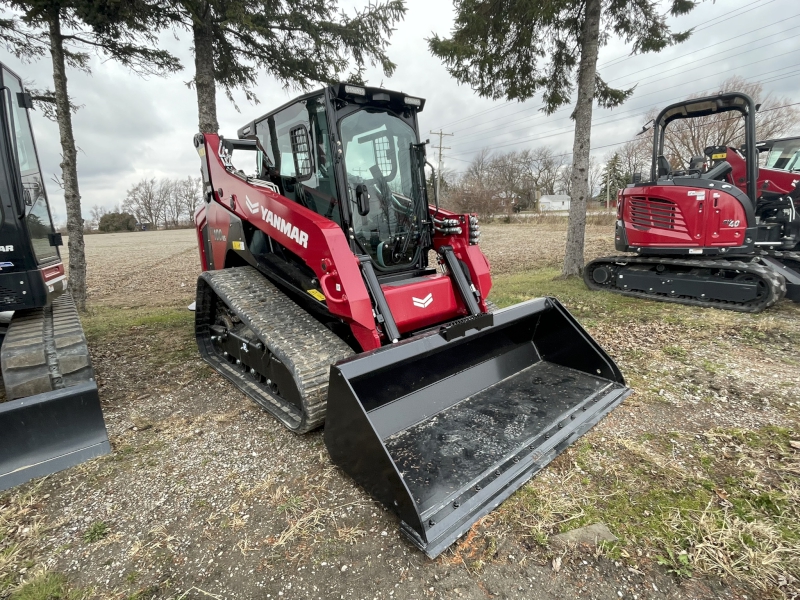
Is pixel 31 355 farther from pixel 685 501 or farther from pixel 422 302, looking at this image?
pixel 685 501

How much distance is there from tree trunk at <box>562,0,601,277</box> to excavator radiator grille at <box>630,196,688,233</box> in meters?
1.62

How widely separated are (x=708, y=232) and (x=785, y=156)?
390 cm

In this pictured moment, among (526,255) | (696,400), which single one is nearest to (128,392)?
(696,400)

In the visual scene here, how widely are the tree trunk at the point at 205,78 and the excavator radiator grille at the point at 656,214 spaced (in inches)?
275

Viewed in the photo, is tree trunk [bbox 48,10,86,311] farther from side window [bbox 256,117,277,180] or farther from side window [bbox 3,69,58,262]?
side window [bbox 256,117,277,180]

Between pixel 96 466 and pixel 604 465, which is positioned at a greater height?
pixel 96 466

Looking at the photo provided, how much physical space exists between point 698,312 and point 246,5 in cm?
792

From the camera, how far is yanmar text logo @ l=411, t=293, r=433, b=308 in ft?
11.2

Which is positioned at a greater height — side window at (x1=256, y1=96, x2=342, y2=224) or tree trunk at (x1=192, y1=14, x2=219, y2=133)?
tree trunk at (x1=192, y1=14, x2=219, y2=133)

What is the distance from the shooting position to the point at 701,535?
197cm

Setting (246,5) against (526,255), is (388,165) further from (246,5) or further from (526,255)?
(526,255)

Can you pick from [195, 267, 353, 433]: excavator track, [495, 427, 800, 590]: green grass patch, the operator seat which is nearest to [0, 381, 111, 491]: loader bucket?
[195, 267, 353, 433]: excavator track

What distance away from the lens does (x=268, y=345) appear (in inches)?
118

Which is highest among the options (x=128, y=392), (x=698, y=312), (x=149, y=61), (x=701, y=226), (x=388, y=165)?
(x=149, y=61)
